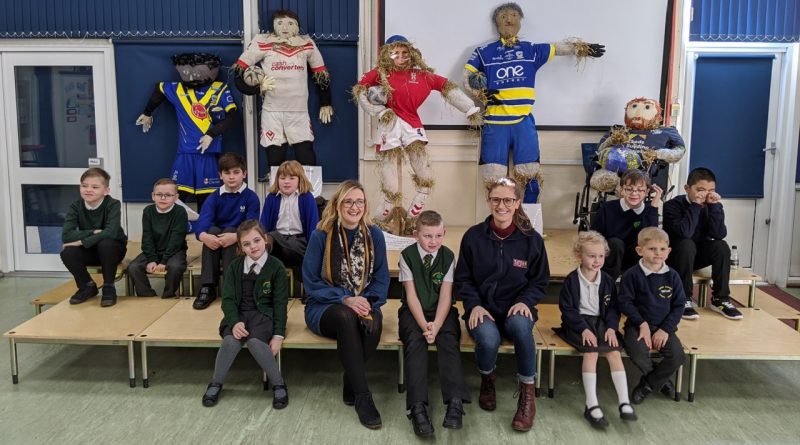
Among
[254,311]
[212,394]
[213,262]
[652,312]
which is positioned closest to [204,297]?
[213,262]

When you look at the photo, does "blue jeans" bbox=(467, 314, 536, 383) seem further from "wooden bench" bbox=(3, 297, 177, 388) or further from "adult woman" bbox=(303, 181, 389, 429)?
"wooden bench" bbox=(3, 297, 177, 388)

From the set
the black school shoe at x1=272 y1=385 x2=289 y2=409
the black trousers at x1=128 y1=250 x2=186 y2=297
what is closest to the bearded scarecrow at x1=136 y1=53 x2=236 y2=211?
the black trousers at x1=128 y1=250 x2=186 y2=297

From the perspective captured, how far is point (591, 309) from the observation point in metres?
3.04

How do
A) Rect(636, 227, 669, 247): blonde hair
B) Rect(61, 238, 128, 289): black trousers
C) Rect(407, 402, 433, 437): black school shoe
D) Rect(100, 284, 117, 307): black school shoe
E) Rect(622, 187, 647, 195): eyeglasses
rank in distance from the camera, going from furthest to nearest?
Rect(61, 238, 128, 289): black trousers → Rect(100, 284, 117, 307): black school shoe → Rect(622, 187, 647, 195): eyeglasses → Rect(636, 227, 669, 247): blonde hair → Rect(407, 402, 433, 437): black school shoe

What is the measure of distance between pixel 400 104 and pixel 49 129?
2.86 m

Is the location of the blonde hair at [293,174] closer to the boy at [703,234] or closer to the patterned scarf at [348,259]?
the patterned scarf at [348,259]

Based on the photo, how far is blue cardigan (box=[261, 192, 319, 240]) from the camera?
12.4 ft

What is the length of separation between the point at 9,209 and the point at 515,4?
4192mm

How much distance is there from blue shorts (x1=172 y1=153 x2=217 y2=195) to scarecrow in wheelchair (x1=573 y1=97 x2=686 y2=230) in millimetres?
2685

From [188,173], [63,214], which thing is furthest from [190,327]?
[63,214]

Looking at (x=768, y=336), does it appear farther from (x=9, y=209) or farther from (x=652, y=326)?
(x=9, y=209)

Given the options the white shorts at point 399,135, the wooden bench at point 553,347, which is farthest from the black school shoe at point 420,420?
the white shorts at point 399,135

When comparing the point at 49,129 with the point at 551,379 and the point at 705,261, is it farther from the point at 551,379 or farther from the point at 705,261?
the point at 705,261

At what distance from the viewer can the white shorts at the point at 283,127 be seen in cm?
485
